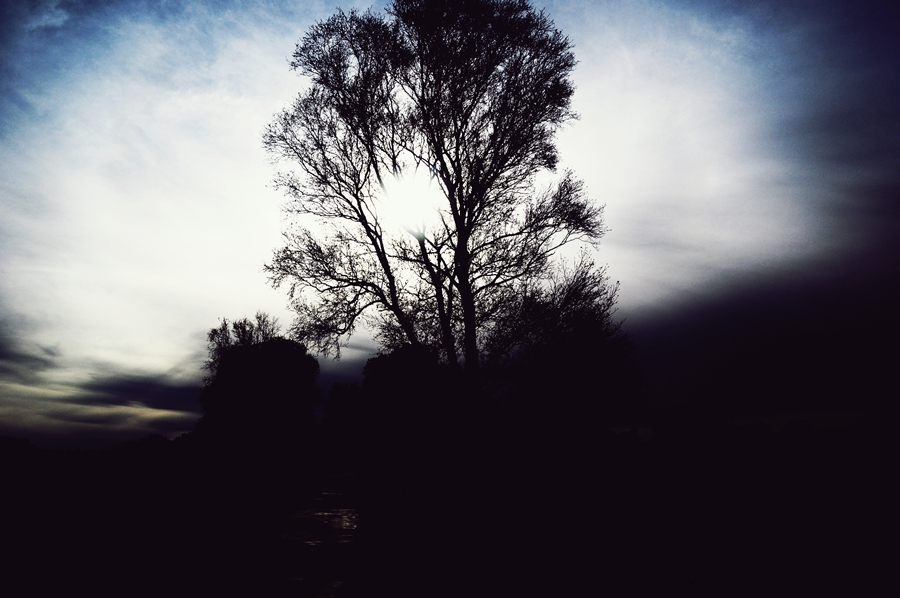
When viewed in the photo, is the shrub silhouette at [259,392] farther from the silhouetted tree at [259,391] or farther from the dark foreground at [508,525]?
the dark foreground at [508,525]

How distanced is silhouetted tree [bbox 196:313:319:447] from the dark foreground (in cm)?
2315

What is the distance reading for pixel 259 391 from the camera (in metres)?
30.4

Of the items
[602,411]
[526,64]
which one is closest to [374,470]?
[602,411]

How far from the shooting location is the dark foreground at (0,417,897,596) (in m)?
3.93

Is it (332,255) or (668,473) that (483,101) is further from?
(668,473)

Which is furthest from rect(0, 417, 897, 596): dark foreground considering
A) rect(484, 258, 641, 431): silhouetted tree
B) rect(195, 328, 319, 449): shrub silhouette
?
rect(195, 328, 319, 449): shrub silhouette

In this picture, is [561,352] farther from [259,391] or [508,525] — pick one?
[259,391]

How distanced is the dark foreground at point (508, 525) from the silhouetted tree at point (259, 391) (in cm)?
2315

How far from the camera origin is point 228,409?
3091cm

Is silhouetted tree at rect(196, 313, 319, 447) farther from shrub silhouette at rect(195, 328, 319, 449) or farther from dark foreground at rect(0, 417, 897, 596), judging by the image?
dark foreground at rect(0, 417, 897, 596)

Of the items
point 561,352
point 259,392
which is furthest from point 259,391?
point 561,352

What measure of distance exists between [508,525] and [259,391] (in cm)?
2909

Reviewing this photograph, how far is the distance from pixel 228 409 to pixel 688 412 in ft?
106

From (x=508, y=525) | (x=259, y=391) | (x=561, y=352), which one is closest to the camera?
(x=508, y=525)
